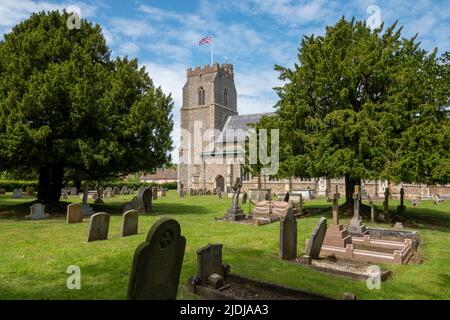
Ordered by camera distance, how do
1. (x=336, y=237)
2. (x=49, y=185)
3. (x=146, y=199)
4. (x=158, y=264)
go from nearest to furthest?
1. (x=158, y=264)
2. (x=336, y=237)
3. (x=49, y=185)
4. (x=146, y=199)

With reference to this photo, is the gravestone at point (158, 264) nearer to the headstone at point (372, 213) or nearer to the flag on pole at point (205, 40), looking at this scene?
the headstone at point (372, 213)

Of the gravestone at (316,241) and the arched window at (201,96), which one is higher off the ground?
the arched window at (201,96)

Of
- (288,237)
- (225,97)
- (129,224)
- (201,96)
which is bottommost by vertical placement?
(129,224)

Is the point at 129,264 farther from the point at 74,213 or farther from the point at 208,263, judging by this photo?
the point at 74,213

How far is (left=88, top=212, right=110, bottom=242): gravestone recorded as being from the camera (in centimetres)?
1030

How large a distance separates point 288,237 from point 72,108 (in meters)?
12.5

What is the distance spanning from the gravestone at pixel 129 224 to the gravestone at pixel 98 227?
0.67 meters

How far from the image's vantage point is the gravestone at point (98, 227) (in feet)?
33.8

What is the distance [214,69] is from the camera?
175 ft

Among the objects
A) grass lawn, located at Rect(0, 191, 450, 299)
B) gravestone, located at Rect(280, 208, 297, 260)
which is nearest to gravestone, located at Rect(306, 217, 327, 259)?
gravestone, located at Rect(280, 208, 297, 260)

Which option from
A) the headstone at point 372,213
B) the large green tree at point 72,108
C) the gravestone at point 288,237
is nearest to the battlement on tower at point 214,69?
the large green tree at point 72,108

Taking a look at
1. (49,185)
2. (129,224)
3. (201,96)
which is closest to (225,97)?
(201,96)
